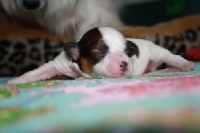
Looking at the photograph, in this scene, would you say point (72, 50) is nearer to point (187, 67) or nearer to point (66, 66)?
point (66, 66)

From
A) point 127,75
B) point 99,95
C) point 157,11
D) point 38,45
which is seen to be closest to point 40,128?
point 99,95

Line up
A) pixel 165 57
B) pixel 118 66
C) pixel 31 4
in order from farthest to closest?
pixel 31 4 → pixel 165 57 → pixel 118 66

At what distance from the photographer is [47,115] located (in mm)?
509

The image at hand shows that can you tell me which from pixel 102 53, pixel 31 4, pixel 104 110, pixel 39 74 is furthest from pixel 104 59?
pixel 31 4

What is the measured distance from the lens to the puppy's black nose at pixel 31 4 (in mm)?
1471

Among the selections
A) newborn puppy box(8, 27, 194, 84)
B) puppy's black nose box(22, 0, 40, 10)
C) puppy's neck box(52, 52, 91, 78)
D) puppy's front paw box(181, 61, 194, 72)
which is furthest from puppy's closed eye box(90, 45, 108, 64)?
puppy's black nose box(22, 0, 40, 10)

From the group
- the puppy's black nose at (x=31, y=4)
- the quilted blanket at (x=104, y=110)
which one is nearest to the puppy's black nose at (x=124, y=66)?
the quilted blanket at (x=104, y=110)

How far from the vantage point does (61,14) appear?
1.62 metres

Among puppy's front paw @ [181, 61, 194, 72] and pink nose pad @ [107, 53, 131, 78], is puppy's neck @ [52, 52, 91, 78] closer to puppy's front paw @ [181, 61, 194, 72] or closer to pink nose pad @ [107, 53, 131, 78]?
pink nose pad @ [107, 53, 131, 78]

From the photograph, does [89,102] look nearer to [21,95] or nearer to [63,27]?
[21,95]

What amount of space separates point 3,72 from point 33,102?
975 millimetres

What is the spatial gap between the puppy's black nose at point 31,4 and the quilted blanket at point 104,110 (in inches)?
35.1

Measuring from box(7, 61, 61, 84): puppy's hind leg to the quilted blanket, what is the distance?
45 centimetres

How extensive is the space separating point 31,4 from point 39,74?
0.47 m
